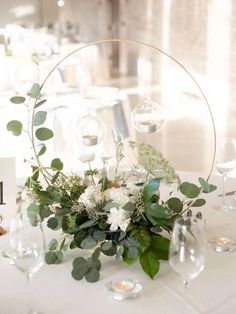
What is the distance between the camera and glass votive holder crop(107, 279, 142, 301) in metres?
1.24

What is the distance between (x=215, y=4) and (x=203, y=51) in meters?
0.91

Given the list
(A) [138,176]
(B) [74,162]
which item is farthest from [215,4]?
(A) [138,176]

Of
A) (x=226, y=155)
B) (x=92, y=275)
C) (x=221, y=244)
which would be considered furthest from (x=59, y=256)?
(x=226, y=155)

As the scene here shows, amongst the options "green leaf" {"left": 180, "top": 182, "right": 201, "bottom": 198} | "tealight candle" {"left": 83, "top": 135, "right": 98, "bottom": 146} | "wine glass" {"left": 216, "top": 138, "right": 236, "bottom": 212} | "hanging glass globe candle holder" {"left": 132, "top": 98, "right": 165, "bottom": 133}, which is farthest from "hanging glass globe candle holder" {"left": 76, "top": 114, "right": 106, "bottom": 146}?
"green leaf" {"left": 180, "top": 182, "right": 201, "bottom": 198}

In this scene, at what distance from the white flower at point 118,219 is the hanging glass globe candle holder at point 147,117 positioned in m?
0.89

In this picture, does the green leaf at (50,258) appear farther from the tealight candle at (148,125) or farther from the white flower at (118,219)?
the tealight candle at (148,125)

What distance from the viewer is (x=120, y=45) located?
47.8 ft

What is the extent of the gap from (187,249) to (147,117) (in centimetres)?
117

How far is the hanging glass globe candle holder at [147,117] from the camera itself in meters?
2.19

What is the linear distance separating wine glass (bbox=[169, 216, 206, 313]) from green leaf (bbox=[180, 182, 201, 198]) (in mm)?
334

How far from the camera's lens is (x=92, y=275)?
1.32 m

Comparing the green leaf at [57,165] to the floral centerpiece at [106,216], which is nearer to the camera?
the floral centerpiece at [106,216]

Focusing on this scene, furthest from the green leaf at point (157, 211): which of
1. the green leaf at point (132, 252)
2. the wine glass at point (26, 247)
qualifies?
the wine glass at point (26, 247)

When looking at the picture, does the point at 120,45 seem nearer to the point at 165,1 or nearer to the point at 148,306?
the point at 165,1
